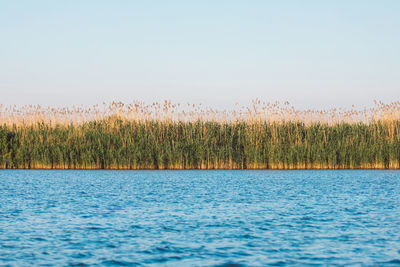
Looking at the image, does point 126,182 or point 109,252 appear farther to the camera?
point 126,182

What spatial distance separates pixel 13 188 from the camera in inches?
627

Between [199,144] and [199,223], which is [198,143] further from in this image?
[199,223]

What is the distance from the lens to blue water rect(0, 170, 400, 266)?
7.04m

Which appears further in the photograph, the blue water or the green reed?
the green reed

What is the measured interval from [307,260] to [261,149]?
17.2 meters

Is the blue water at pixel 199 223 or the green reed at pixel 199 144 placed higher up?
the green reed at pixel 199 144

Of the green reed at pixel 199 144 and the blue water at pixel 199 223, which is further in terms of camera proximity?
the green reed at pixel 199 144

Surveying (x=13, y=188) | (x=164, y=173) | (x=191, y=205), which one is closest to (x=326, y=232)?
(x=191, y=205)

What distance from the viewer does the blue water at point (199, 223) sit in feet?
23.1

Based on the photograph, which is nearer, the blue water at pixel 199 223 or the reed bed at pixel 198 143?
the blue water at pixel 199 223

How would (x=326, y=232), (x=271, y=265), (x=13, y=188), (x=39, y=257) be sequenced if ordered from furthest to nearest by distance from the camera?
(x=13, y=188)
(x=326, y=232)
(x=39, y=257)
(x=271, y=265)

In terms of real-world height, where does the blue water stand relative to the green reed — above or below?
below

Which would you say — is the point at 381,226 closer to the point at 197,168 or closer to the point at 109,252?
the point at 109,252

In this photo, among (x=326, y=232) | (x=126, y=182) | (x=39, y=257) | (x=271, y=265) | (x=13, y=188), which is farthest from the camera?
(x=126, y=182)
